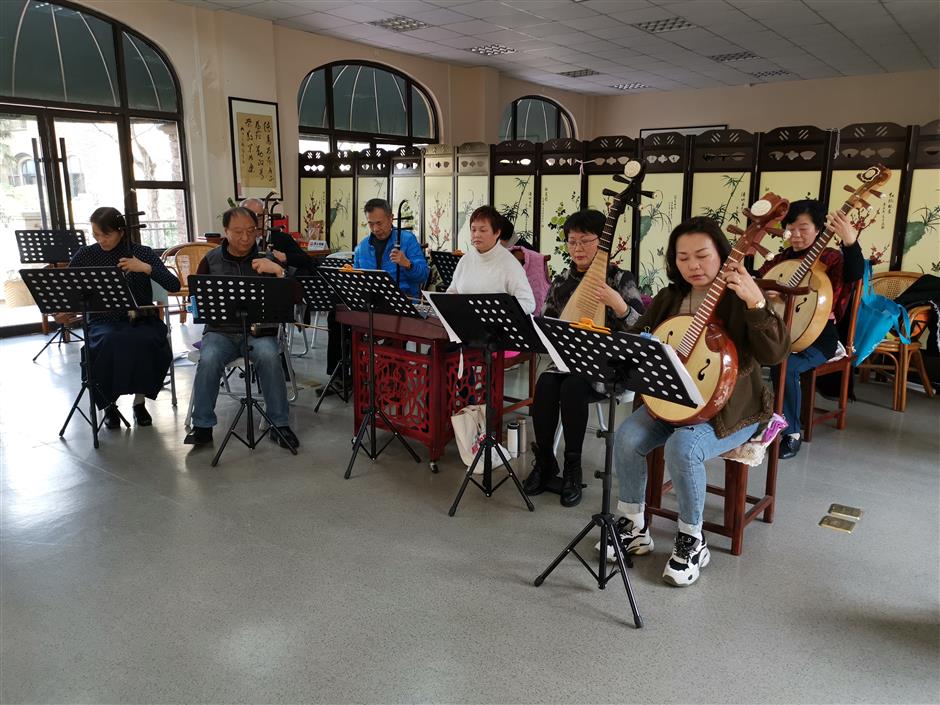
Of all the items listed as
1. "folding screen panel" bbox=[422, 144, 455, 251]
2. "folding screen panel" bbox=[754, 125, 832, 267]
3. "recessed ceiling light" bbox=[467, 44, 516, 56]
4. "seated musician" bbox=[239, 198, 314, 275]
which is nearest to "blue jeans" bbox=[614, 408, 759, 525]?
"seated musician" bbox=[239, 198, 314, 275]

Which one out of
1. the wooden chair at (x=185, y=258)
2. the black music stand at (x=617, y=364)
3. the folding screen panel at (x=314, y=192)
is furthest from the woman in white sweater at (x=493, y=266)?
the folding screen panel at (x=314, y=192)

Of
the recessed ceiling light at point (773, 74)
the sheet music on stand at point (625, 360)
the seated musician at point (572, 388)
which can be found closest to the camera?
the sheet music on stand at point (625, 360)

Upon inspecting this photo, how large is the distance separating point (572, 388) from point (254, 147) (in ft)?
19.8

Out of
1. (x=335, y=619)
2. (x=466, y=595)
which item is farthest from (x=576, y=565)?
(x=335, y=619)

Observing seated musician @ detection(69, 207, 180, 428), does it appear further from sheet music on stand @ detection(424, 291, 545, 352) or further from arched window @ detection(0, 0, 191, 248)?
arched window @ detection(0, 0, 191, 248)

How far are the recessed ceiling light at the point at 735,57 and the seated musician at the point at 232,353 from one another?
7638mm

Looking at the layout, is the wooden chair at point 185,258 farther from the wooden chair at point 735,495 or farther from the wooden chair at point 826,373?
the wooden chair at point 826,373

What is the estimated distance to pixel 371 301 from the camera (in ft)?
11.0

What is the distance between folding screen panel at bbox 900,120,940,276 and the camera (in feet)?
15.2

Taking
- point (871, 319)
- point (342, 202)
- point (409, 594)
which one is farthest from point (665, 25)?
point (409, 594)

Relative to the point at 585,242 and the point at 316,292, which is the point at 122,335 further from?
the point at 585,242

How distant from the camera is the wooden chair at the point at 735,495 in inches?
100

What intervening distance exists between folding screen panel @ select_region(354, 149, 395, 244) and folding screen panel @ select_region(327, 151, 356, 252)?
0.29 feet

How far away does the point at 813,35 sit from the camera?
8031mm
